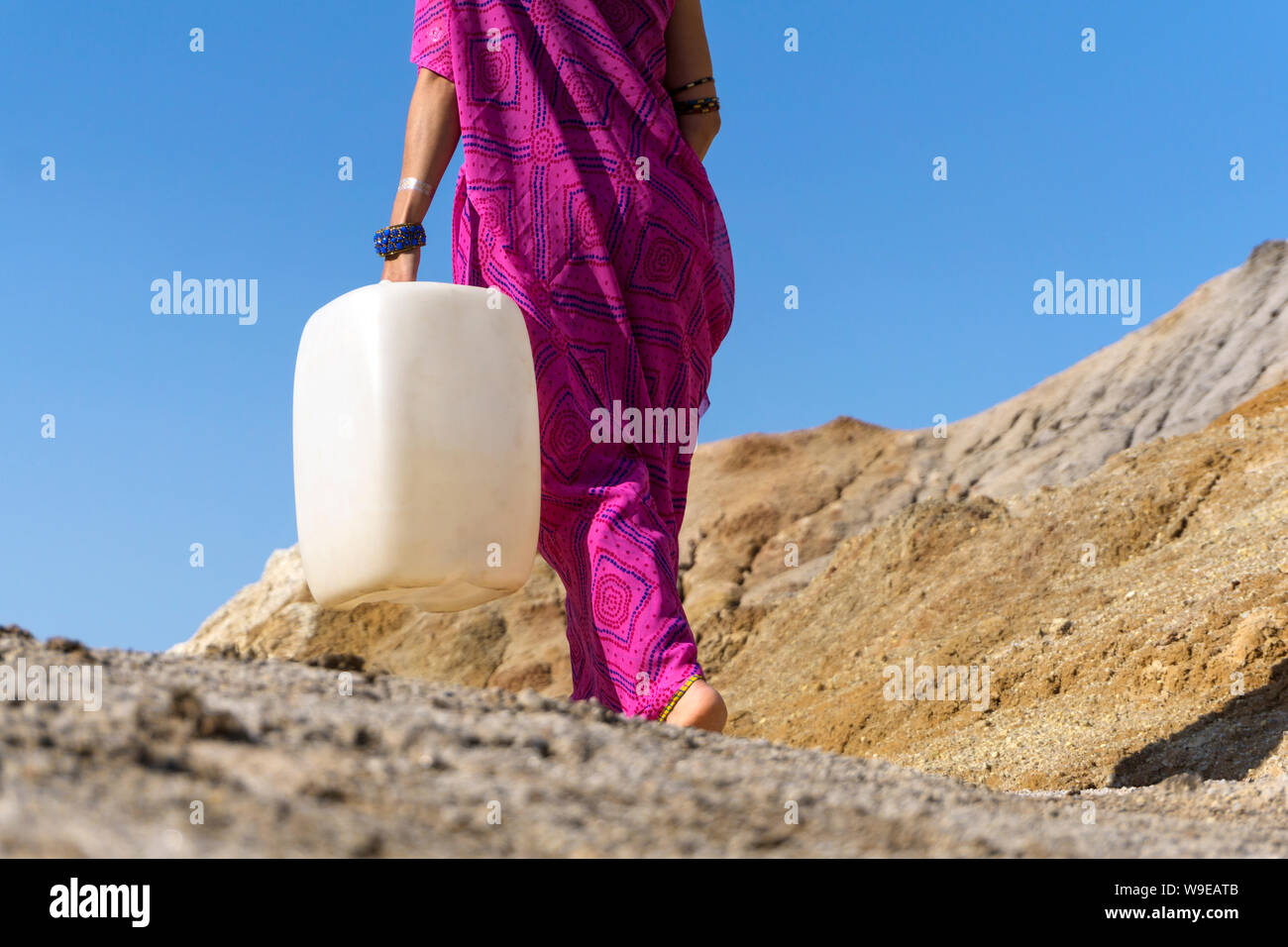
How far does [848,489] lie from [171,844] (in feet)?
43.0

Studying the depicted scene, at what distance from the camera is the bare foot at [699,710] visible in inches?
116

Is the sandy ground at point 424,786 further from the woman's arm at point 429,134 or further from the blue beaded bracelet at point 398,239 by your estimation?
the woman's arm at point 429,134

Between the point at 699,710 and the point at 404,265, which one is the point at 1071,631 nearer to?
the point at 699,710

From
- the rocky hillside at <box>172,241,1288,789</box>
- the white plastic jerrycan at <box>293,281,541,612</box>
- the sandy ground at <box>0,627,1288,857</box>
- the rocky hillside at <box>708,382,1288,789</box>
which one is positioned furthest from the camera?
the rocky hillside at <box>172,241,1288,789</box>

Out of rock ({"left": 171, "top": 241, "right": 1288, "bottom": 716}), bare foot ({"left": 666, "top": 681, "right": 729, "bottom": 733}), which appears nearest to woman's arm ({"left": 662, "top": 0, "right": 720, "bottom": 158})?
bare foot ({"left": 666, "top": 681, "right": 729, "bottom": 733})

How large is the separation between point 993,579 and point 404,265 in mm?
5181

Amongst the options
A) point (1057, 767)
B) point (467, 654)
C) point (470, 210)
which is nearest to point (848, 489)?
point (467, 654)

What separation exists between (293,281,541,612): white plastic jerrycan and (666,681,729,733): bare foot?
0.49 m

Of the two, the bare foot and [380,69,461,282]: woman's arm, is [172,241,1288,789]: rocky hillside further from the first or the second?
[380,69,461,282]: woman's arm

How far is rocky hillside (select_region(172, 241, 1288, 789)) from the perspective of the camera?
487 centimetres

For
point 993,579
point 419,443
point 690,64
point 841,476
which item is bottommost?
point 993,579

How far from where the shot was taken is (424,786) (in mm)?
1731

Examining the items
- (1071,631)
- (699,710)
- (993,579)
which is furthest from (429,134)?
(993,579)

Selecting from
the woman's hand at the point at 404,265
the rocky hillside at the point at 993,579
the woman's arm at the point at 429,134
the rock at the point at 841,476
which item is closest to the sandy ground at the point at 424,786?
the rocky hillside at the point at 993,579
